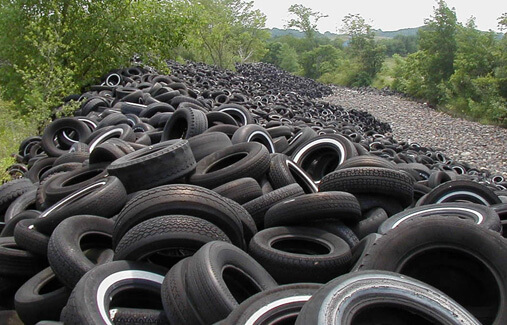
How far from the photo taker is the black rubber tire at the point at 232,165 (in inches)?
200

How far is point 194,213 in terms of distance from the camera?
12.5ft

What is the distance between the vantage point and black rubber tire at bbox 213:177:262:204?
4.76 metres

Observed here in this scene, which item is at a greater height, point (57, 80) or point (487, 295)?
point (57, 80)

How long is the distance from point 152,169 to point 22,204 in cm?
246

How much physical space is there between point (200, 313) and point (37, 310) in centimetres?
179

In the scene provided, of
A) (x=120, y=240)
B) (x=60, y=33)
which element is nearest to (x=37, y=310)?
(x=120, y=240)

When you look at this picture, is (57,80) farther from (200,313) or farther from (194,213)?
(200,313)

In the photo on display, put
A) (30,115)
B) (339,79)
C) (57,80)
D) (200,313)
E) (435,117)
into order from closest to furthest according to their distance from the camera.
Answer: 1. (200,313)
2. (30,115)
3. (57,80)
4. (435,117)
5. (339,79)

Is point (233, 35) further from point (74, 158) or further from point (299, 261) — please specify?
point (299, 261)

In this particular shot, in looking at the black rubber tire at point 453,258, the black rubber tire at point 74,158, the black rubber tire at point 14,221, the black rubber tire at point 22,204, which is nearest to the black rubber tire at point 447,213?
the black rubber tire at point 453,258

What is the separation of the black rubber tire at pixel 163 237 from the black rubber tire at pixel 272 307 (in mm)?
916

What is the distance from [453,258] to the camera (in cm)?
329

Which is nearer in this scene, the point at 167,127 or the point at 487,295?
the point at 487,295

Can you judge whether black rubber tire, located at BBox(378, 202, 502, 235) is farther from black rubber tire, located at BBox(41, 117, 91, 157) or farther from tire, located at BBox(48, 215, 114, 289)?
black rubber tire, located at BBox(41, 117, 91, 157)
